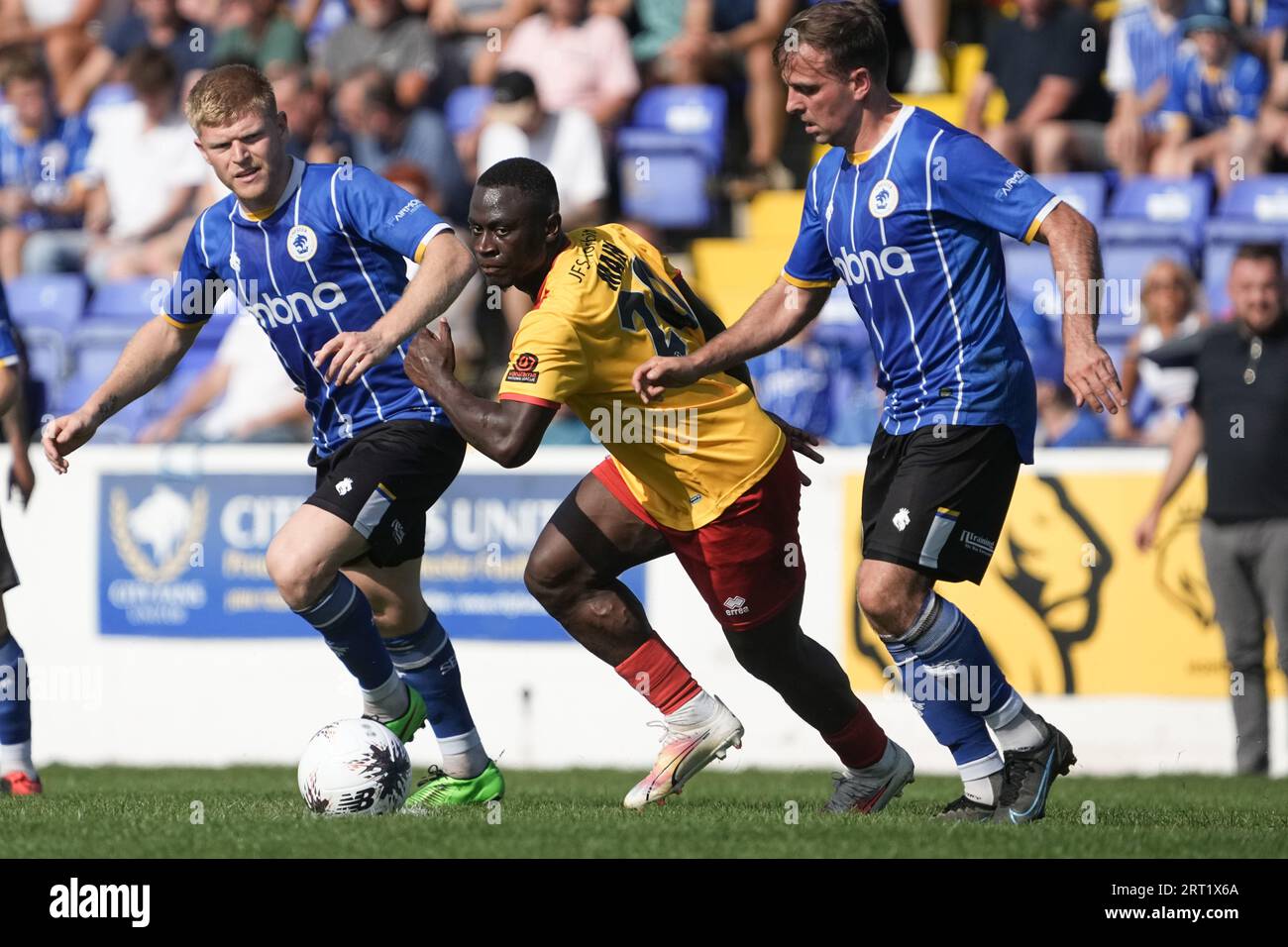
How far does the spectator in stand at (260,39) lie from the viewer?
1614 centimetres

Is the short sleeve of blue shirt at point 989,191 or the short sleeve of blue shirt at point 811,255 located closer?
the short sleeve of blue shirt at point 989,191

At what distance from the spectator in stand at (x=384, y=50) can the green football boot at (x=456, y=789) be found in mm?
9228

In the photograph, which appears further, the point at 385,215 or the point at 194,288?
the point at 194,288

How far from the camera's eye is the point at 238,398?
13578mm

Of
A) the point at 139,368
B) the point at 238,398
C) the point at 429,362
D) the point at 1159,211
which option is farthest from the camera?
the point at 1159,211

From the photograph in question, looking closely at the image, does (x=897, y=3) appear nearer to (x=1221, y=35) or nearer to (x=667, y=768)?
(x=1221, y=35)

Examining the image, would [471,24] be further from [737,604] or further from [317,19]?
[737,604]

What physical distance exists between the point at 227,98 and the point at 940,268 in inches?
107

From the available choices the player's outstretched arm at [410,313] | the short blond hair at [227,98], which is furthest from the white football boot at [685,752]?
the short blond hair at [227,98]

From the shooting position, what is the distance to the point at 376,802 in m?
6.55

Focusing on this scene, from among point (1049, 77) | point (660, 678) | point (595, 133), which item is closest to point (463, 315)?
point (595, 133)

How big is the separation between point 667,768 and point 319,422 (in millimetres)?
1936

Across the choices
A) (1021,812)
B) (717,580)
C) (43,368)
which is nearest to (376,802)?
(717,580)

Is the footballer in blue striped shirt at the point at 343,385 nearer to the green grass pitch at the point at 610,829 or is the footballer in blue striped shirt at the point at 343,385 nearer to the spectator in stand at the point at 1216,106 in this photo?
the green grass pitch at the point at 610,829
